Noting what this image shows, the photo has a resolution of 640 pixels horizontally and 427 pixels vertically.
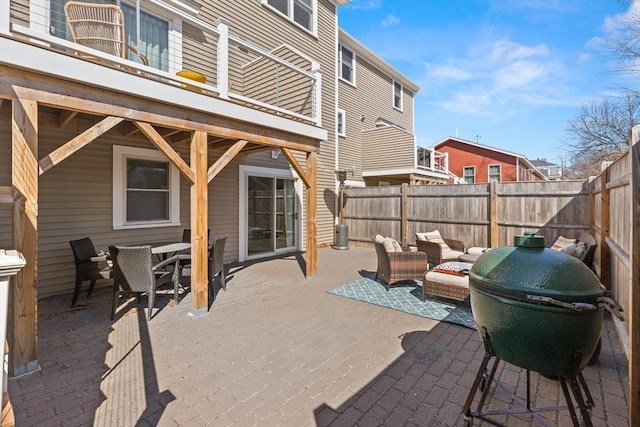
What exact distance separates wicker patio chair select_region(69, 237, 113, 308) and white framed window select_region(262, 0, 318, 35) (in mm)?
7760

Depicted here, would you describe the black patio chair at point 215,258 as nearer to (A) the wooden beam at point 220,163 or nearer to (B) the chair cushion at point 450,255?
(A) the wooden beam at point 220,163

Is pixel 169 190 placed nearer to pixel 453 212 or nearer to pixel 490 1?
pixel 453 212

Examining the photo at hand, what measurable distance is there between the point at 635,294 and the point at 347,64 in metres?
12.4

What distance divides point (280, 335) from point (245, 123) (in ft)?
10.8

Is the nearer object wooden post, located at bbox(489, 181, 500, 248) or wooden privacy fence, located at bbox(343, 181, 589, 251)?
wooden privacy fence, located at bbox(343, 181, 589, 251)

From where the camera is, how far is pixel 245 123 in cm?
502

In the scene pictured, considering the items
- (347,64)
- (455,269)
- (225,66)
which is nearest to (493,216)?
(455,269)

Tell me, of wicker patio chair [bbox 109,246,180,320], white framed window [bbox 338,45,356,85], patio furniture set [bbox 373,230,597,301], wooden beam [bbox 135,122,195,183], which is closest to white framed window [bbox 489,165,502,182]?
white framed window [bbox 338,45,356,85]

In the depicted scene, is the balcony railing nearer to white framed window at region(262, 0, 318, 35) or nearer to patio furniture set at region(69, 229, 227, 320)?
white framed window at region(262, 0, 318, 35)

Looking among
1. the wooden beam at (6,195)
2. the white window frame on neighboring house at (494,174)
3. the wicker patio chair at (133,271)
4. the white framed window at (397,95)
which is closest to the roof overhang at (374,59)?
the white framed window at (397,95)

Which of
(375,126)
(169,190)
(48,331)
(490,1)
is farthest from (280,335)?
(375,126)

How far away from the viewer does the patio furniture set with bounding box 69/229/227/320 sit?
424 centimetres

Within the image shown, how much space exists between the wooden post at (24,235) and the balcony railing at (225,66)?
44.1 inches

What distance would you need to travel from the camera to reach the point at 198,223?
4312mm
